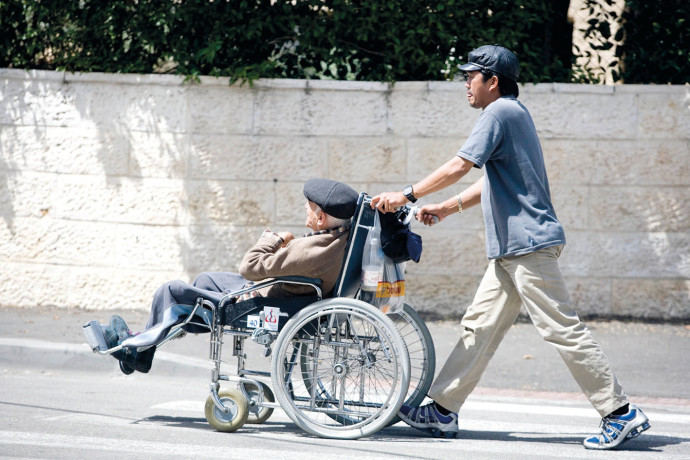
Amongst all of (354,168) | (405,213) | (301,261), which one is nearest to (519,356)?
(354,168)

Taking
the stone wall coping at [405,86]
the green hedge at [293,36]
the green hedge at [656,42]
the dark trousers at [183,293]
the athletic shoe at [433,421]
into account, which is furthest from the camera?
the green hedge at [656,42]

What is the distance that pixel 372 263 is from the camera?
15.2 feet

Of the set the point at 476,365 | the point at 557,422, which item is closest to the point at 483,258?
the point at 557,422

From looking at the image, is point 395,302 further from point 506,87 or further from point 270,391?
point 506,87

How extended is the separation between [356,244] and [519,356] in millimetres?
2886

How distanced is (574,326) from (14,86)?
584cm

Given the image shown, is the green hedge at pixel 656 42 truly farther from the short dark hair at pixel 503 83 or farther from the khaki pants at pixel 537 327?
the khaki pants at pixel 537 327

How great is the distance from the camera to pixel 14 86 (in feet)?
27.3

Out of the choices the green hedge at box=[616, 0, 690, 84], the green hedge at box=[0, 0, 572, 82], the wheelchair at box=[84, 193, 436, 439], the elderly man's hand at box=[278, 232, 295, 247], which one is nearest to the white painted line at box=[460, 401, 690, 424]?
the wheelchair at box=[84, 193, 436, 439]

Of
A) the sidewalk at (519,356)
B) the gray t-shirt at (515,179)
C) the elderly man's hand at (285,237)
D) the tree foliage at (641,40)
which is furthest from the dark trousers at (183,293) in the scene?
the tree foliage at (641,40)

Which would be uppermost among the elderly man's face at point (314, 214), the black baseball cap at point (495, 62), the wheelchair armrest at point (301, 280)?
the black baseball cap at point (495, 62)

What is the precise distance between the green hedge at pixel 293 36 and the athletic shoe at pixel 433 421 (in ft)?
12.5

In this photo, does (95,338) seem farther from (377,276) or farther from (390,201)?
(390,201)

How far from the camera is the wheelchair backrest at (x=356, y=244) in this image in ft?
15.1
